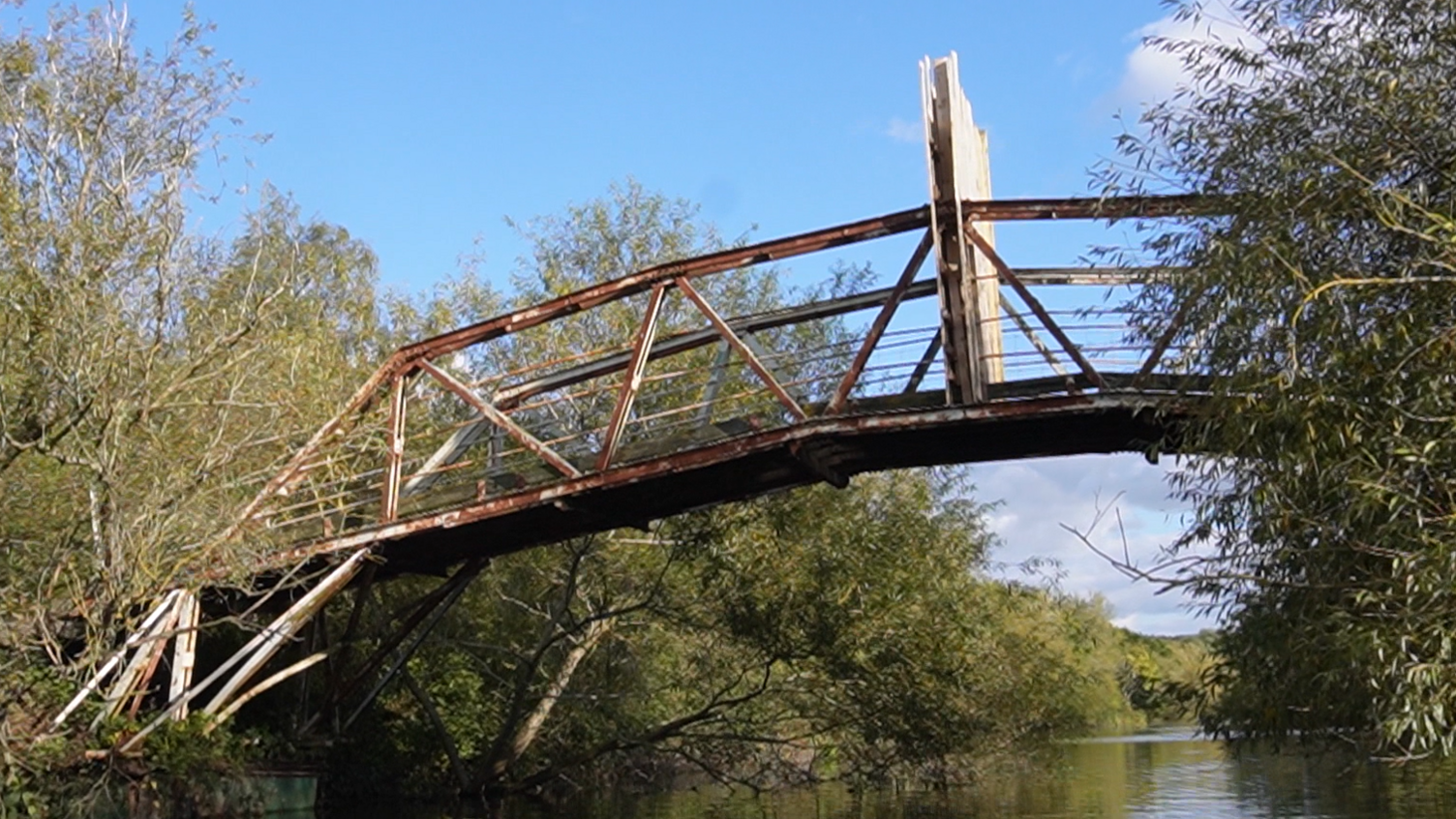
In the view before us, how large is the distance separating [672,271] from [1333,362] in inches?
301

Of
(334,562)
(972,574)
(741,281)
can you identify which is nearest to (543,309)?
(334,562)

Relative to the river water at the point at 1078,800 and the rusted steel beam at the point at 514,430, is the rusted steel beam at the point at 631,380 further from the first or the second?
the river water at the point at 1078,800

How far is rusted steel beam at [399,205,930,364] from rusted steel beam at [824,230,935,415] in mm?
271

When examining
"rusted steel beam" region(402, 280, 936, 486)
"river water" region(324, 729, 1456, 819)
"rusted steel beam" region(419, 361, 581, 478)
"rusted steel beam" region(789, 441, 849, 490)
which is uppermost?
"rusted steel beam" region(402, 280, 936, 486)

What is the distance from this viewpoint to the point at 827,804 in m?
24.7

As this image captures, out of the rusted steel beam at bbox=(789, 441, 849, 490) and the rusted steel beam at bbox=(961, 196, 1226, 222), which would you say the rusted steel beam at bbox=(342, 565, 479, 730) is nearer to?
the rusted steel beam at bbox=(789, 441, 849, 490)

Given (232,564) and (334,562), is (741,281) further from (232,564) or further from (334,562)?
(232,564)

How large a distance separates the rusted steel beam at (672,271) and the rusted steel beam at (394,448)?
39 centimetres

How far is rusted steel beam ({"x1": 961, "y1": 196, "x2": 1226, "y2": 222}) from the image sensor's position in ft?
38.8

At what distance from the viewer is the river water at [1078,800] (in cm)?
2111

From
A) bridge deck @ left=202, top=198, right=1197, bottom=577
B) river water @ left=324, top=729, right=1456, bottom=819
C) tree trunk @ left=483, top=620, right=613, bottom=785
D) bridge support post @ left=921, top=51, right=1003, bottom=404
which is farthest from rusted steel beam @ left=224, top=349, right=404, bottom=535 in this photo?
tree trunk @ left=483, top=620, right=613, bottom=785

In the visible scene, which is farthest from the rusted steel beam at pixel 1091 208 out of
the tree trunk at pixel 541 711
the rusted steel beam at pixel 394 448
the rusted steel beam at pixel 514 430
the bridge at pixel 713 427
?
the tree trunk at pixel 541 711

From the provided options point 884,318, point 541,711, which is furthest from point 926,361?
point 541,711

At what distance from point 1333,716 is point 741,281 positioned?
47.6ft
